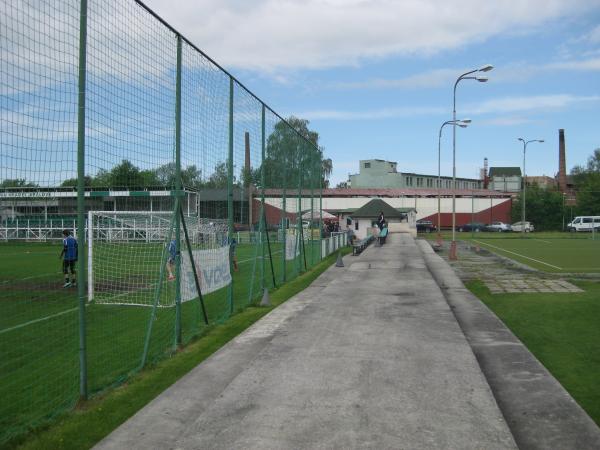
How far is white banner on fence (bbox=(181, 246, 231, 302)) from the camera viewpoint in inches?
394

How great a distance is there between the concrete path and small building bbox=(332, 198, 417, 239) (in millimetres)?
34469

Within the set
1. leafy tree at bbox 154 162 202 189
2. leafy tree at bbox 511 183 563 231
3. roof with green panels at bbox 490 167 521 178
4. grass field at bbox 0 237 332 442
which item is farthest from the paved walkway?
roof with green panels at bbox 490 167 521 178

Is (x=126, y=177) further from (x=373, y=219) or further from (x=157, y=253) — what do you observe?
(x=373, y=219)

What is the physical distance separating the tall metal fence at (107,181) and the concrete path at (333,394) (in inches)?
47.6

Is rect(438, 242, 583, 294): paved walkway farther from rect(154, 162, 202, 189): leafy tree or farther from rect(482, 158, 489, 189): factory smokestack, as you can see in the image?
rect(482, 158, 489, 189): factory smokestack

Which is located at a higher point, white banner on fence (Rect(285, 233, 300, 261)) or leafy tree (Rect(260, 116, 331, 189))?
leafy tree (Rect(260, 116, 331, 189))

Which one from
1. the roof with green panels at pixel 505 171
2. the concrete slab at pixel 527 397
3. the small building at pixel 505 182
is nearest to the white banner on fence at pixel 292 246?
the concrete slab at pixel 527 397

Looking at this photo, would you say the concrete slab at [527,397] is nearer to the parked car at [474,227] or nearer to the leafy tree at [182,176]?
the leafy tree at [182,176]

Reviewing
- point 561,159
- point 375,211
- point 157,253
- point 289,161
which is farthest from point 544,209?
point 157,253

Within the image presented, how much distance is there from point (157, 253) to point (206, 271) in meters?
3.30

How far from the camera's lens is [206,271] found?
11055mm

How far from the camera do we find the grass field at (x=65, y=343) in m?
6.47

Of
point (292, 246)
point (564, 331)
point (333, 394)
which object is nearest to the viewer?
point (333, 394)

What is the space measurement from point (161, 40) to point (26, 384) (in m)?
4.76
